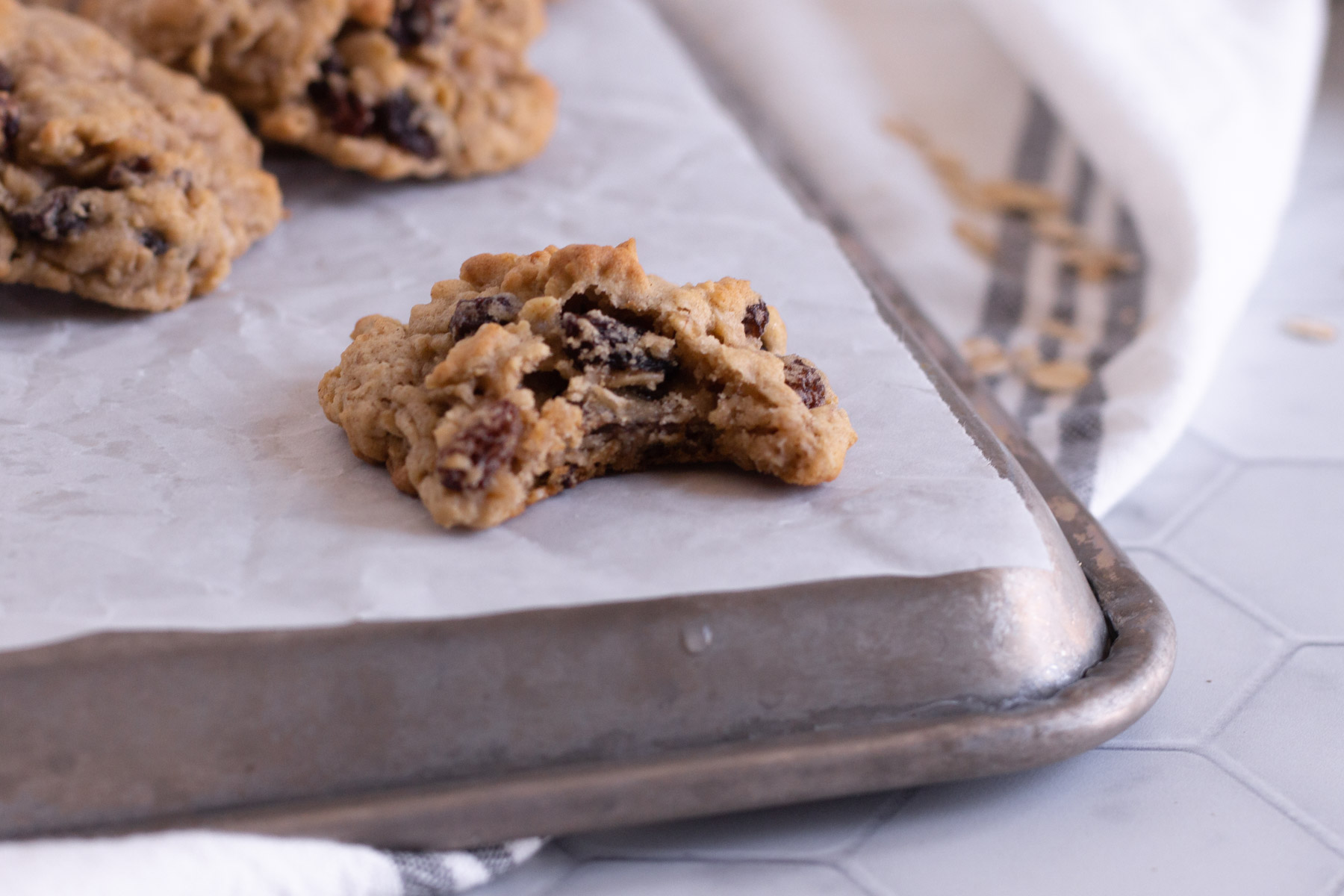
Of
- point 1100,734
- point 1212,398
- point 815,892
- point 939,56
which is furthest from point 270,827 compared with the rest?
point 939,56

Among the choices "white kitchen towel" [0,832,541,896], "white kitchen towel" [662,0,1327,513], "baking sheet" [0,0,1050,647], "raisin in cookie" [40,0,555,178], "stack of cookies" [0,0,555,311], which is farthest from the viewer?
"white kitchen towel" [662,0,1327,513]

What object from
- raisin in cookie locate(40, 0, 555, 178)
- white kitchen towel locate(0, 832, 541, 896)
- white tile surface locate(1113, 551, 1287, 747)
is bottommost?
white kitchen towel locate(0, 832, 541, 896)

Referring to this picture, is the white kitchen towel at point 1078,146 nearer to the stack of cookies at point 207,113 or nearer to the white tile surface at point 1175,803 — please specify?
the white tile surface at point 1175,803

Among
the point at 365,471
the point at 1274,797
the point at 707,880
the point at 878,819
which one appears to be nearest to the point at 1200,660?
the point at 1274,797

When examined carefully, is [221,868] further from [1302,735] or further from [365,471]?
[1302,735]

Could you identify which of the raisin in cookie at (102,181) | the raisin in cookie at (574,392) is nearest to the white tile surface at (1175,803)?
the raisin in cookie at (574,392)

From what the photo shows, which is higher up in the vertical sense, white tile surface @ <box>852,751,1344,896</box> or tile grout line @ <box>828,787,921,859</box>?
white tile surface @ <box>852,751,1344,896</box>

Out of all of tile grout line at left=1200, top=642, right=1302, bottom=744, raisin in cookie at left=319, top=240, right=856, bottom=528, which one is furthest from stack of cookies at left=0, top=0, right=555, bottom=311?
tile grout line at left=1200, top=642, right=1302, bottom=744

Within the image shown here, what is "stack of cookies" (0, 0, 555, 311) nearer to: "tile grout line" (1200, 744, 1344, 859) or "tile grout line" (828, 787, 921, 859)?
"tile grout line" (828, 787, 921, 859)
